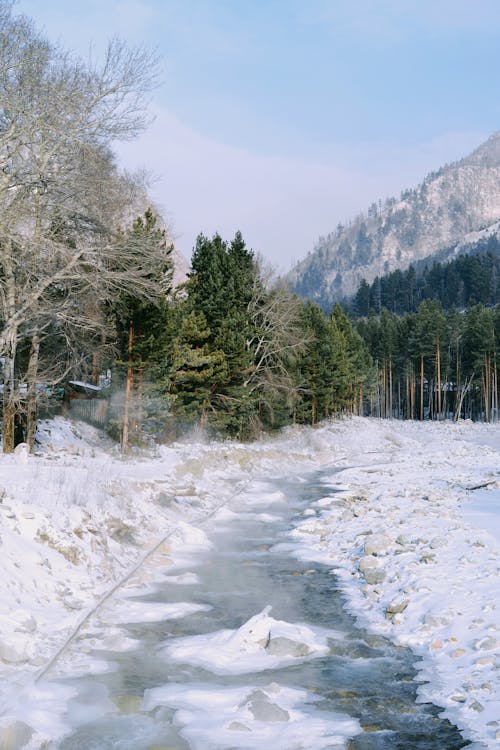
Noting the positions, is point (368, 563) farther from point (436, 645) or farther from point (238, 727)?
point (238, 727)

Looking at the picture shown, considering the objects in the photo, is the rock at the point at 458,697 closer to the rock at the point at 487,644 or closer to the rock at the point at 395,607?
the rock at the point at 487,644

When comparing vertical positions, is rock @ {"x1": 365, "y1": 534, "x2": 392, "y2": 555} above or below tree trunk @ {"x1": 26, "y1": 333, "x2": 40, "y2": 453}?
below

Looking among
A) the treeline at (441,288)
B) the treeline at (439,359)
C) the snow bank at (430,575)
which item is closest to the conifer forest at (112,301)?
the snow bank at (430,575)

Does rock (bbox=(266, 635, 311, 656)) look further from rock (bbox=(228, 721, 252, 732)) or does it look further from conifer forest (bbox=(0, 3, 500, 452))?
conifer forest (bbox=(0, 3, 500, 452))

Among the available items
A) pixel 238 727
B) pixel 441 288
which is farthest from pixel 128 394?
pixel 441 288

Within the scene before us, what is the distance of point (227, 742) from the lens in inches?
200

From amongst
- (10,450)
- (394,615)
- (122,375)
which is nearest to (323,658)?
(394,615)

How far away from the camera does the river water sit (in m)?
5.20

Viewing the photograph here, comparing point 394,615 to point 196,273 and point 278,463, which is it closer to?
point 278,463

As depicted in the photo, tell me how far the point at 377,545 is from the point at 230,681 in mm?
6402

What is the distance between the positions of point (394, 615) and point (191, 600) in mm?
3063

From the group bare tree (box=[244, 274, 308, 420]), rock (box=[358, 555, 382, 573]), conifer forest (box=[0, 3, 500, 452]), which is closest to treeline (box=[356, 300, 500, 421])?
conifer forest (box=[0, 3, 500, 452])

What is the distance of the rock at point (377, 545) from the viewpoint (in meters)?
12.0

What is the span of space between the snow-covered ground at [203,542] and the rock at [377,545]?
34 mm
